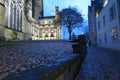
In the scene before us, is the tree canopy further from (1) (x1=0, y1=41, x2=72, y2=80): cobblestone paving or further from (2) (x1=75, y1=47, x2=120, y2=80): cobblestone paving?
(2) (x1=75, y1=47, x2=120, y2=80): cobblestone paving

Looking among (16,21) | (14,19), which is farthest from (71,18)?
(14,19)

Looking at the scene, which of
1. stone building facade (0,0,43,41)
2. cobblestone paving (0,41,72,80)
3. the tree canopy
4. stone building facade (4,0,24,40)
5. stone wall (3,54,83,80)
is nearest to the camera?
stone wall (3,54,83,80)

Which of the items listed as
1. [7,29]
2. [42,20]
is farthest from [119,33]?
[42,20]

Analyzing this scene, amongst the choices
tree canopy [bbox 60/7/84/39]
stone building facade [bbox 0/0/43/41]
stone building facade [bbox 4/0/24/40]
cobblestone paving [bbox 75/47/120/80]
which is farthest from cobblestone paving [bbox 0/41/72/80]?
tree canopy [bbox 60/7/84/39]

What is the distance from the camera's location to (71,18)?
171 feet

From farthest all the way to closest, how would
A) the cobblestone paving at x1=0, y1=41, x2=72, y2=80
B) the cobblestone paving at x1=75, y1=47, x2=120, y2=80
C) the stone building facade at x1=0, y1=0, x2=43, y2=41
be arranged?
the stone building facade at x1=0, y1=0, x2=43, y2=41, the cobblestone paving at x1=75, y1=47, x2=120, y2=80, the cobblestone paving at x1=0, y1=41, x2=72, y2=80

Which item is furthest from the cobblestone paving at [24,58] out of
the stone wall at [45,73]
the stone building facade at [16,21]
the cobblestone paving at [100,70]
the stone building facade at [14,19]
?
the stone building facade at [14,19]

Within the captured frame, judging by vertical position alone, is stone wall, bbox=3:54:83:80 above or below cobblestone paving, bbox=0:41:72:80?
above

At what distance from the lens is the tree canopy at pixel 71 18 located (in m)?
51.8

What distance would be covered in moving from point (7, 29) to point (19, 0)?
43.5ft

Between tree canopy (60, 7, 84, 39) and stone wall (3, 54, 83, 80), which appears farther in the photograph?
tree canopy (60, 7, 84, 39)

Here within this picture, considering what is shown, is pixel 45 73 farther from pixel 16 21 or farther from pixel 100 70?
pixel 16 21

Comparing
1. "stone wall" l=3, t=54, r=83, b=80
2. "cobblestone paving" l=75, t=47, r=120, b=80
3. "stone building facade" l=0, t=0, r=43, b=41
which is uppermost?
"stone building facade" l=0, t=0, r=43, b=41

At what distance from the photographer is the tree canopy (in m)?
51.8
